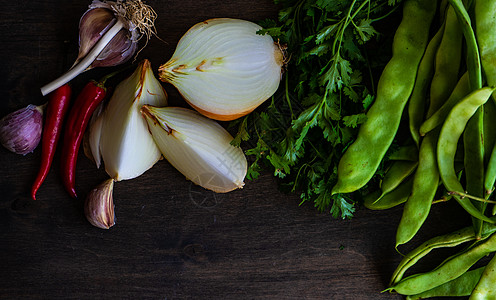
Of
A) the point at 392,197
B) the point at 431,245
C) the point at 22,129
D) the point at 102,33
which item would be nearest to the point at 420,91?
the point at 392,197

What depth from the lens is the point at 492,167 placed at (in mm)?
1174

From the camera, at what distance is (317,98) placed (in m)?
1.22

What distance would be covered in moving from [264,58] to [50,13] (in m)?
0.78

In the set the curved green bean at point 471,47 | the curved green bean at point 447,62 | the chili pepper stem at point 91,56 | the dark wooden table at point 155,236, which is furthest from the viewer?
the dark wooden table at point 155,236

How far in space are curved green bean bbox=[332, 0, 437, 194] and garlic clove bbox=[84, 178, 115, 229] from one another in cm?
76

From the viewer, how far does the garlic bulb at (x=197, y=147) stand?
1.31m

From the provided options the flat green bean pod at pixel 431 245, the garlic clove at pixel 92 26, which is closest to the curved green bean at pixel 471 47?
the flat green bean pod at pixel 431 245

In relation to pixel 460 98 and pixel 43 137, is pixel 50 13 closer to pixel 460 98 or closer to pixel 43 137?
pixel 43 137

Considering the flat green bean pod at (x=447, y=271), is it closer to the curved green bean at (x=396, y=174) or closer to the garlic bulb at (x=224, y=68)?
the curved green bean at (x=396, y=174)

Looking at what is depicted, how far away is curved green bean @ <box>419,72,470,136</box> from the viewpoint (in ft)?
3.93

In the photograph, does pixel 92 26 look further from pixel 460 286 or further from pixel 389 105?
pixel 460 286

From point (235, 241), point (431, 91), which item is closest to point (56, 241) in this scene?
point (235, 241)

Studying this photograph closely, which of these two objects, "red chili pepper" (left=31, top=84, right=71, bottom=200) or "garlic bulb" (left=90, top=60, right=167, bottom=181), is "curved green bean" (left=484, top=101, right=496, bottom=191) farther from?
A: "red chili pepper" (left=31, top=84, right=71, bottom=200)

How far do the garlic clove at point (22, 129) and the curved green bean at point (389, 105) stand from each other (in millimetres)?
1015
